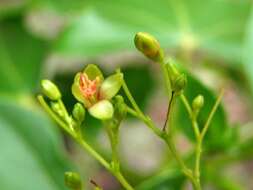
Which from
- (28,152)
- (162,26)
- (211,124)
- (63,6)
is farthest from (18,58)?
(211,124)

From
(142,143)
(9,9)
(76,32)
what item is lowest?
(142,143)

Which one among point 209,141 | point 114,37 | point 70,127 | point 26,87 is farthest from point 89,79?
point 26,87

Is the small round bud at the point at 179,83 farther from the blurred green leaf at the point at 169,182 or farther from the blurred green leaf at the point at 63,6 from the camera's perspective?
the blurred green leaf at the point at 63,6

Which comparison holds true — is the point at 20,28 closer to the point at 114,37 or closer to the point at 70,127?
the point at 114,37

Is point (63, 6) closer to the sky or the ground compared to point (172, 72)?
closer to the sky

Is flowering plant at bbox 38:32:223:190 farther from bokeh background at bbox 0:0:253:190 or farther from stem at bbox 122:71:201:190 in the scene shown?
Result: bokeh background at bbox 0:0:253:190

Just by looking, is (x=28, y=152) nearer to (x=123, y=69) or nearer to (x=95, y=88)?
(x=95, y=88)
